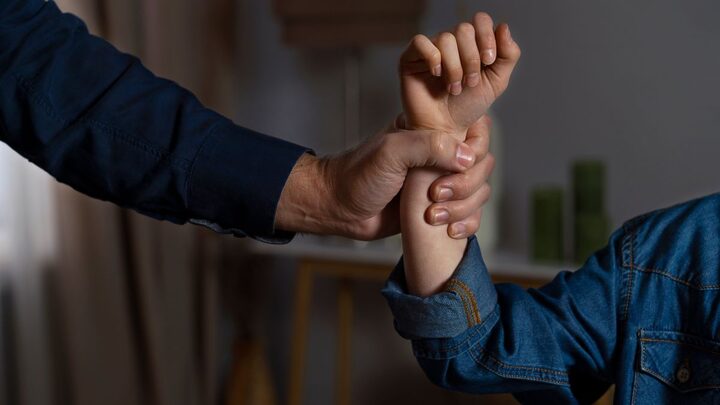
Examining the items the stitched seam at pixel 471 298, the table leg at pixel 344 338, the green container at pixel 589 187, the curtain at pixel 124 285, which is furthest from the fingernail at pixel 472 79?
the table leg at pixel 344 338

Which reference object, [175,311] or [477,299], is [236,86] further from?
[477,299]

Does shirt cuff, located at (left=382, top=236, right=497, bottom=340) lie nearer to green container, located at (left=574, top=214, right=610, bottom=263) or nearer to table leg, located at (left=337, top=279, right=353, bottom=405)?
green container, located at (left=574, top=214, right=610, bottom=263)

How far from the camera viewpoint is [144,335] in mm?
2516

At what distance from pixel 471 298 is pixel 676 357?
0.24 m

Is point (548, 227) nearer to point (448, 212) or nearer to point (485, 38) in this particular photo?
point (448, 212)

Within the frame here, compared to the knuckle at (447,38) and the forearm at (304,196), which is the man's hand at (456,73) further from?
the forearm at (304,196)

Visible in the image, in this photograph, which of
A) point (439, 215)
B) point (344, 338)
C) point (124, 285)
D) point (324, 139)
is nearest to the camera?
point (439, 215)

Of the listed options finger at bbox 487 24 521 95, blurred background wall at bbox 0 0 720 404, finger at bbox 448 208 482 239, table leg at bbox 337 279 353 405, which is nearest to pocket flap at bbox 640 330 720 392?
finger at bbox 448 208 482 239

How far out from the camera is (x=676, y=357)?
1080 millimetres

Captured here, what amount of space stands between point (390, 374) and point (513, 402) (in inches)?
18.8

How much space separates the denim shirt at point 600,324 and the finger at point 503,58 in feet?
0.64

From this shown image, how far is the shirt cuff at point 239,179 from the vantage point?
44.8 inches

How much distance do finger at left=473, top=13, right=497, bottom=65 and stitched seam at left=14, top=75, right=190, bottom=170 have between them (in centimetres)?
37

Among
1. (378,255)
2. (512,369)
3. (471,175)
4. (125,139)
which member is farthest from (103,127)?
(378,255)
